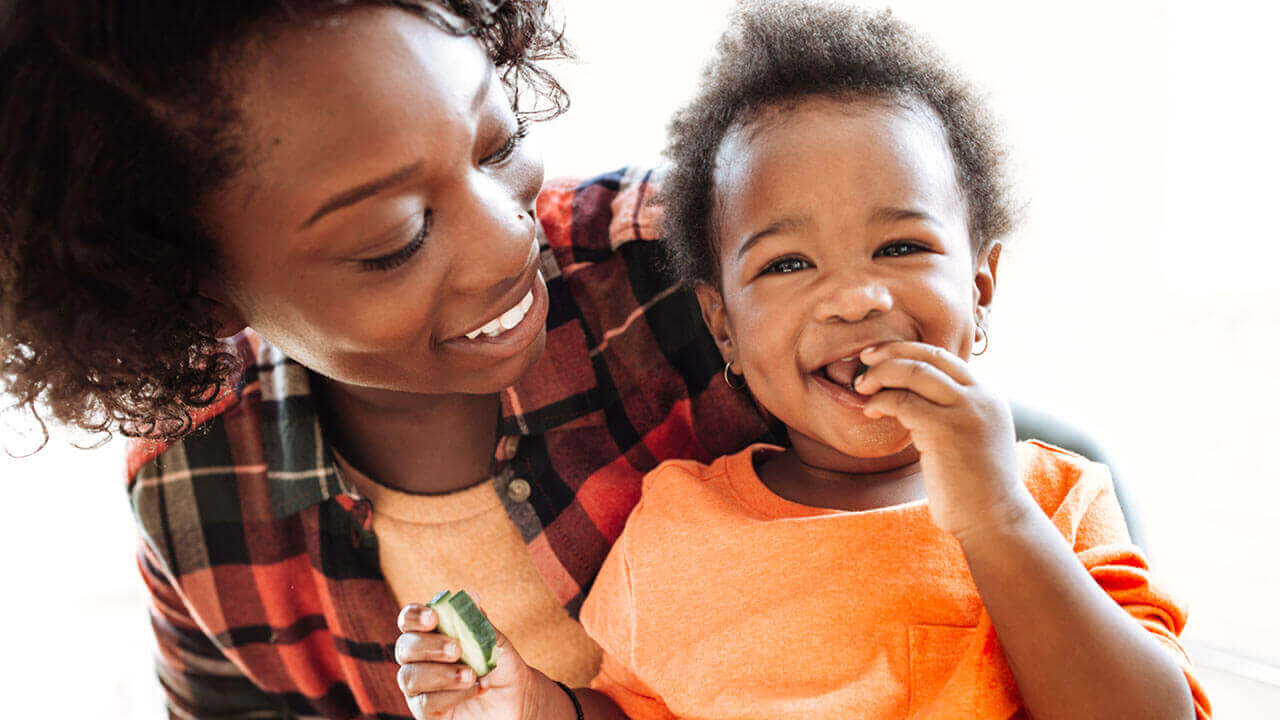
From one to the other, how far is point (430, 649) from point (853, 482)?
1.91ft

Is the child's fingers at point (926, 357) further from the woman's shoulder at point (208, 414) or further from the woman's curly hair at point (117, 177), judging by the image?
the woman's shoulder at point (208, 414)

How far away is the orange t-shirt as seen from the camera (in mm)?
1102

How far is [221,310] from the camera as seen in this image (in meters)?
1.21

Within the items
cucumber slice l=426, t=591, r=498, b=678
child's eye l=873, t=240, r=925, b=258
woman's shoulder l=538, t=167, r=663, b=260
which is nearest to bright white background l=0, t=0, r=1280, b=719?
woman's shoulder l=538, t=167, r=663, b=260

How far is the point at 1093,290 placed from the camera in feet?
8.08

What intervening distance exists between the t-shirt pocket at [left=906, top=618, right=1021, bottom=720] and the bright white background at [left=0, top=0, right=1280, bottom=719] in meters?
1.37

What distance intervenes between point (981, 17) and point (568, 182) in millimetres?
1345

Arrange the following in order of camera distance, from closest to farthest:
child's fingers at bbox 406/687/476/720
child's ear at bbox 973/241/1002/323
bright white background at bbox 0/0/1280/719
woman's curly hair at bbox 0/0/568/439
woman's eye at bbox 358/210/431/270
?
woman's curly hair at bbox 0/0/568/439
woman's eye at bbox 358/210/431/270
child's fingers at bbox 406/687/476/720
child's ear at bbox 973/241/1002/323
bright white background at bbox 0/0/1280/719

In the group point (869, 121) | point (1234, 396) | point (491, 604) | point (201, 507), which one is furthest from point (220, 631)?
point (1234, 396)

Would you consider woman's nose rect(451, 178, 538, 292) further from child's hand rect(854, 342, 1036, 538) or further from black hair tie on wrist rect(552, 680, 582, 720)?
black hair tie on wrist rect(552, 680, 582, 720)

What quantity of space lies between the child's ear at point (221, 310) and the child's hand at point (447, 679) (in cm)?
43

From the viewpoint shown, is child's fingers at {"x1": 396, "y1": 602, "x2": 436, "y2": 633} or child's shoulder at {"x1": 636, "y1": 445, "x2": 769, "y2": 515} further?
child's shoulder at {"x1": 636, "y1": 445, "x2": 769, "y2": 515}

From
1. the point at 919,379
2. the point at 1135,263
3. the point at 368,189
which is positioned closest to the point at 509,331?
the point at 368,189

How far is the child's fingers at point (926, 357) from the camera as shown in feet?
3.41
